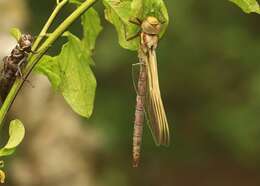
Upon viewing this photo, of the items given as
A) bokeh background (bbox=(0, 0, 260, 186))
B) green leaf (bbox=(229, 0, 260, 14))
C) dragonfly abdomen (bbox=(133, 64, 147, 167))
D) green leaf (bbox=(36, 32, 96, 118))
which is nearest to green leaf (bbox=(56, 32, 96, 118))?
green leaf (bbox=(36, 32, 96, 118))

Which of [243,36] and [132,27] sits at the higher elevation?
[243,36]

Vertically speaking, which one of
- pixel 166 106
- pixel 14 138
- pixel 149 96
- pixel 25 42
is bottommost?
pixel 14 138

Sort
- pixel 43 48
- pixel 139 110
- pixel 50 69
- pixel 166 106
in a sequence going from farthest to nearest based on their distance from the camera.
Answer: pixel 166 106 < pixel 139 110 < pixel 50 69 < pixel 43 48

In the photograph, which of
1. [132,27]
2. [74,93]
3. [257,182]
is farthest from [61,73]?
[257,182]

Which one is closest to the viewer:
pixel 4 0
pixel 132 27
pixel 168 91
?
pixel 132 27

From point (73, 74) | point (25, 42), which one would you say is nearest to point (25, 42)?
point (25, 42)

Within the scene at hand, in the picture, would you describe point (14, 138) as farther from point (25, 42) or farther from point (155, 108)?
point (155, 108)

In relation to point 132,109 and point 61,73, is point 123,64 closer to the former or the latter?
point 132,109
